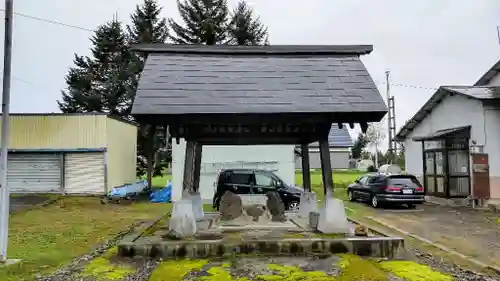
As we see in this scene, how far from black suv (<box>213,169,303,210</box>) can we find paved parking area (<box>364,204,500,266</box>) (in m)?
3.02

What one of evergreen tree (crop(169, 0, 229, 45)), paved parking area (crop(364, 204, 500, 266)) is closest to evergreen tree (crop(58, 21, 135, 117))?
evergreen tree (crop(169, 0, 229, 45))

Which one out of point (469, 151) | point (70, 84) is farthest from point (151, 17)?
point (469, 151)

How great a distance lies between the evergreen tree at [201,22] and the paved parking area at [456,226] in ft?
59.1

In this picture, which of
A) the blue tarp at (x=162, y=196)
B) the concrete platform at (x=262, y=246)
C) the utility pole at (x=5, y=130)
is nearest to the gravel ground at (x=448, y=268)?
the concrete platform at (x=262, y=246)

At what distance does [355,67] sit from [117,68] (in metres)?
23.4

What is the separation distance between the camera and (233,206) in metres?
10.8

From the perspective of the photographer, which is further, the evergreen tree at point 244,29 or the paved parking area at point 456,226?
the evergreen tree at point 244,29

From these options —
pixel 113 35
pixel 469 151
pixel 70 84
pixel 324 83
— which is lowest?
pixel 469 151

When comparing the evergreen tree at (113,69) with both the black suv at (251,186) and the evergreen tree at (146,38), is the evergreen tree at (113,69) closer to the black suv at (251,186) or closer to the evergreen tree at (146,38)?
the evergreen tree at (146,38)

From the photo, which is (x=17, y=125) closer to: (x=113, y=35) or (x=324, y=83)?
(x=113, y=35)

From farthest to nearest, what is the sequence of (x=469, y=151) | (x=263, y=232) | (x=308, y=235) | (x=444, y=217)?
1. (x=469, y=151)
2. (x=444, y=217)
3. (x=263, y=232)
4. (x=308, y=235)

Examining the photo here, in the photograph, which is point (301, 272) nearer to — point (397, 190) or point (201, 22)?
point (397, 190)

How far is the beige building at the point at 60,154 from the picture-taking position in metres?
20.7

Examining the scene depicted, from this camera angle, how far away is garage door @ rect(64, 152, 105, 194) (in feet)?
67.9
